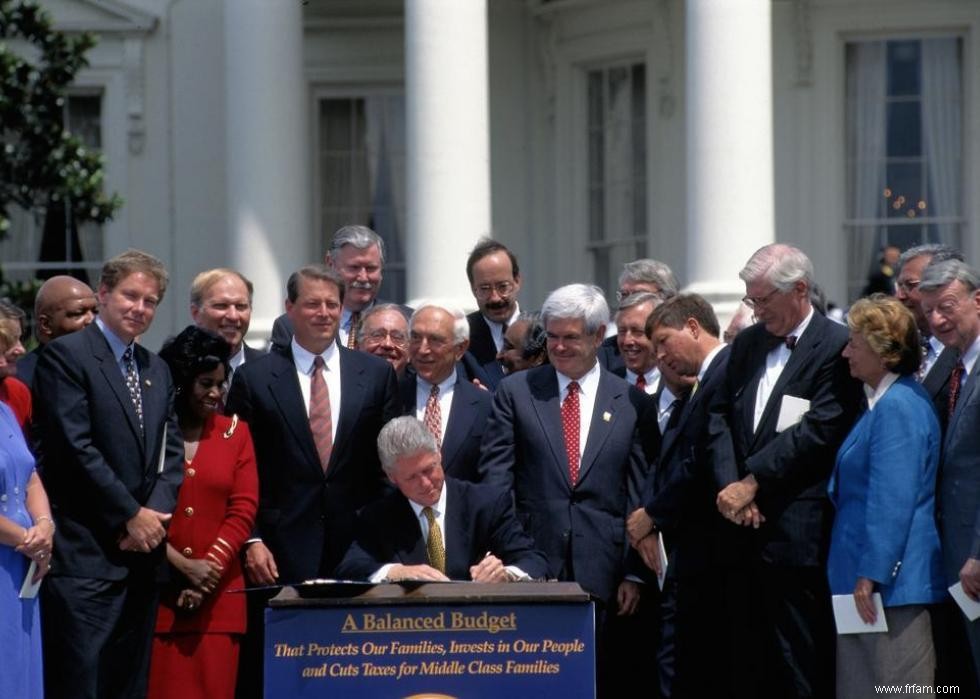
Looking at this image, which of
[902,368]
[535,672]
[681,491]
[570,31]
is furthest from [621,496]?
[570,31]

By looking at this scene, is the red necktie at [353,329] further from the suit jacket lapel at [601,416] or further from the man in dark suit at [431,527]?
the man in dark suit at [431,527]

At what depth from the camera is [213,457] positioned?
8.67m

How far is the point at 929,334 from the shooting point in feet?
30.5

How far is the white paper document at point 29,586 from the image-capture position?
315 inches

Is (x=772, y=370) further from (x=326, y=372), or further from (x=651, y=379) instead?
(x=326, y=372)

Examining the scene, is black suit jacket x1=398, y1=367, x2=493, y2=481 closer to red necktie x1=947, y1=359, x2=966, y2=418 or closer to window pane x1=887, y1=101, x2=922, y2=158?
red necktie x1=947, y1=359, x2=966, y2=418

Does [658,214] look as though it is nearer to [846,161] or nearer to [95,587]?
[846,161]

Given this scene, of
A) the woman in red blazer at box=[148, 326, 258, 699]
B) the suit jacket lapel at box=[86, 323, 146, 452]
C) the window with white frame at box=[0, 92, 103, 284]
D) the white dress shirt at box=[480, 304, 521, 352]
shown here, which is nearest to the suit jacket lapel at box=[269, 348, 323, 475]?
the woman in red blazer at box=[148, 326, 258, 699]

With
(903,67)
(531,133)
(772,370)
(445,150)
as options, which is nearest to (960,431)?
(772,370)

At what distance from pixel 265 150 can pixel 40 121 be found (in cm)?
191

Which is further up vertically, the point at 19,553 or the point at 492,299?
the point at 492,299

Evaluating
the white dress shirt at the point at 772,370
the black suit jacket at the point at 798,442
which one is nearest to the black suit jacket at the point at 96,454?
the black suit jacket at the point at 798,442

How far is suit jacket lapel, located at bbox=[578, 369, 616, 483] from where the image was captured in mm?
8961

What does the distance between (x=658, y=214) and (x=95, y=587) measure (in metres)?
10.1
